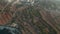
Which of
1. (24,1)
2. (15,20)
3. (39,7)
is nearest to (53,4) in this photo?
(39,7)

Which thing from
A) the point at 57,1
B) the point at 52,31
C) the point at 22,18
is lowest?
the point at 52,31

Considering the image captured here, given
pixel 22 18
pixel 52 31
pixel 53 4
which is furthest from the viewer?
pixel 53 4

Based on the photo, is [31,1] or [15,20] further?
[31,1]

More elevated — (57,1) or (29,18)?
(57,1)

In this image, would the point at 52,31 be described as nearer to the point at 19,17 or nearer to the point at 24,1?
the point at 19,17

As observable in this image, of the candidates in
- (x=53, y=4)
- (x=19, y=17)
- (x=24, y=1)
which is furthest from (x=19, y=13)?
(x=53, y=4)

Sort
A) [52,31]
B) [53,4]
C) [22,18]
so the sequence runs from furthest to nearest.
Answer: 1. [53,4]
2. [22,18]
3. [52,31]
